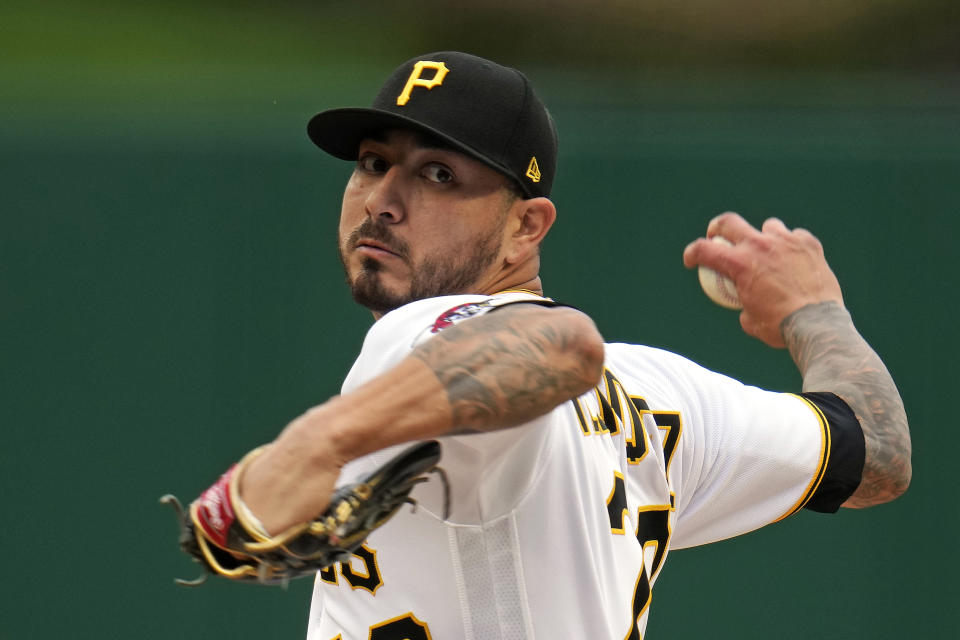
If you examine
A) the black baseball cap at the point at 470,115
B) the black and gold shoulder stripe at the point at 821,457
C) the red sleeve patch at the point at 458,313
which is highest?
the black baseball cap at the point at 470,115

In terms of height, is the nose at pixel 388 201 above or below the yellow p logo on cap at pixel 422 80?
below

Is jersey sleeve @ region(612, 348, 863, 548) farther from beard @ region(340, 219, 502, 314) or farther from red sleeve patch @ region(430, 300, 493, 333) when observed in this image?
red sleeve patch @ region(430, 300, 493, 333)

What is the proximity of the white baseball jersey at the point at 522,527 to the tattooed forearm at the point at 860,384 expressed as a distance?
42cm

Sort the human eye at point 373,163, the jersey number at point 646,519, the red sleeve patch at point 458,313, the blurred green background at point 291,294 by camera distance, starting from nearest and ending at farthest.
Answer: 1. the red sleeve patch at point 458,313
2. the jersey number at point 646,519
3. the human eye at point 373,163
4. the blurred green background at point 291,294

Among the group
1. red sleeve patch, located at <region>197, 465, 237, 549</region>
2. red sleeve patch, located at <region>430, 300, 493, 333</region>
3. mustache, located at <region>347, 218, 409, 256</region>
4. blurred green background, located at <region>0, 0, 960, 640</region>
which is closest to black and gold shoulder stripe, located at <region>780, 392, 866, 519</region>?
mustache, located at <region>347, 218, 409, 256</region>

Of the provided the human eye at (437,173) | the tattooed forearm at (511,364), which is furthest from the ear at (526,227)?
the tattooed forearm at (511,364)

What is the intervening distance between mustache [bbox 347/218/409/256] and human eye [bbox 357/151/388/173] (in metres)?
0.12

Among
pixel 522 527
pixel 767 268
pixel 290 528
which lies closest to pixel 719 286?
pixel 767 268

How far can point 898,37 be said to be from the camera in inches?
328

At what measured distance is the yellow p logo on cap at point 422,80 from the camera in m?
2.10

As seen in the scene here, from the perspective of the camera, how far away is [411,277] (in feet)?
6.92

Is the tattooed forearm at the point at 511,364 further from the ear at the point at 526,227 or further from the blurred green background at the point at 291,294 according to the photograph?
the blurred green background at the point at 291,294

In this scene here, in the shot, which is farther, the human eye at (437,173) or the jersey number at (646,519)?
the human eye at (437,173)

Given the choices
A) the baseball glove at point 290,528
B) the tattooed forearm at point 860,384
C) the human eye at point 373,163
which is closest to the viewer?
the baseball glove at point 290,528
